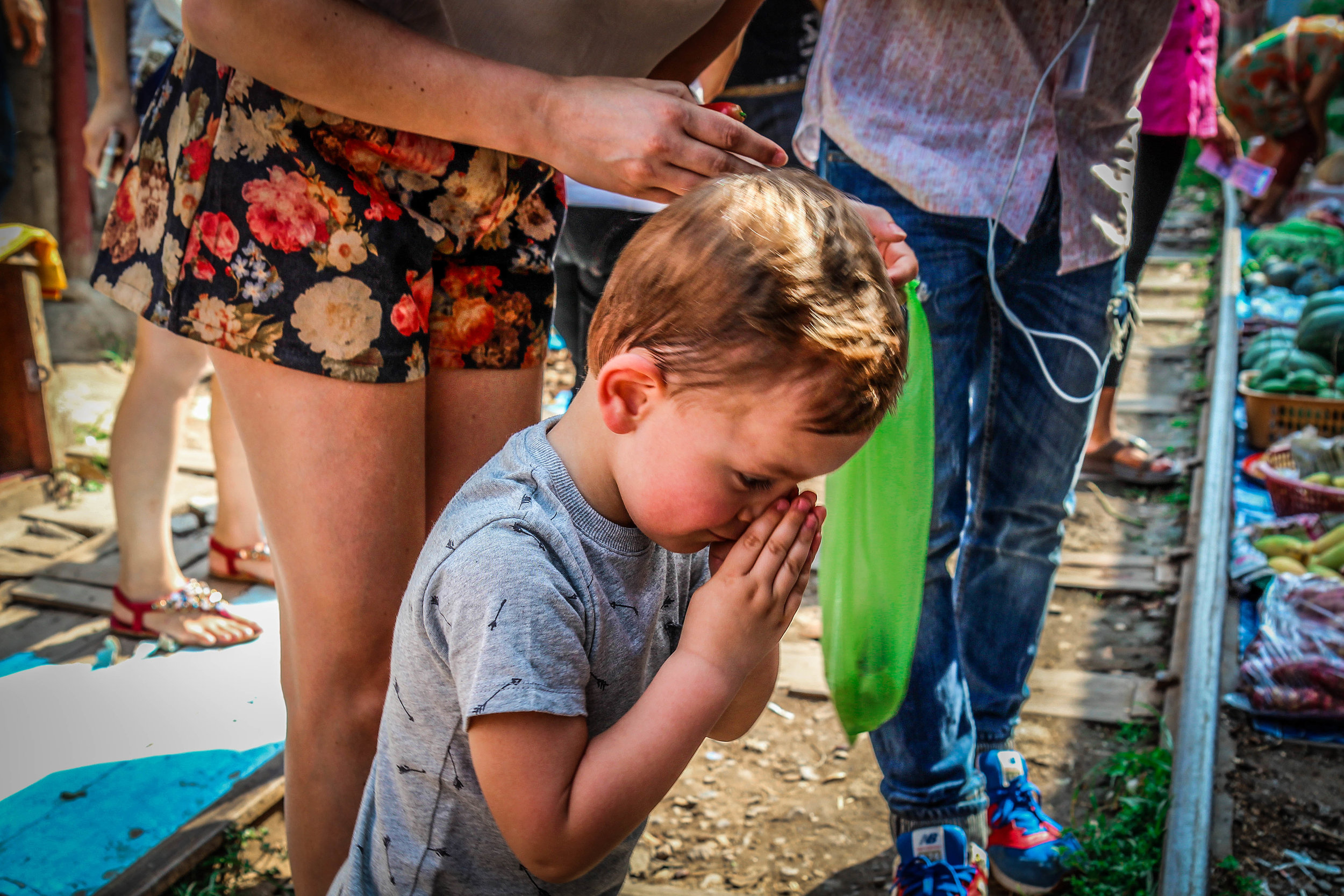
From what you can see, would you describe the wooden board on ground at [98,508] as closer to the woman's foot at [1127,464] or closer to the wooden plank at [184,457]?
the wooden plank at [184,457]

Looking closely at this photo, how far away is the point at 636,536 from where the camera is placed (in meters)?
1.28

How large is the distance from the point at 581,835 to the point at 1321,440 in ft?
13.9

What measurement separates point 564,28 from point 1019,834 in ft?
6.35

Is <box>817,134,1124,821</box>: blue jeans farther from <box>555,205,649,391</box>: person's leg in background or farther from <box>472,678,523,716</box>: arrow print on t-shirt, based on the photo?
<box>472,678,523,716</box>: arrow print on t-shirt

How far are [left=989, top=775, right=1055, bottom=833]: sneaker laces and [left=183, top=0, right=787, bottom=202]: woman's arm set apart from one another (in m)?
1.67

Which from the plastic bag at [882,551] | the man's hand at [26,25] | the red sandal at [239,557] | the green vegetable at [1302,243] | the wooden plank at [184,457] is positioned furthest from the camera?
the green vegetable at [1302,243]

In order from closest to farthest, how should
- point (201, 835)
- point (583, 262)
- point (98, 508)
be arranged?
point (201, 835), point (583, 262), point (98, 508)

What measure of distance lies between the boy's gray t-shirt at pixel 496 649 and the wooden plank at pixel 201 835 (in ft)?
2.83

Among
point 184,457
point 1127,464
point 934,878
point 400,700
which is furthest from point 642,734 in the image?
point 1127,464

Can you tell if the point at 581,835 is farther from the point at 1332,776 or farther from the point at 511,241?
the point at 1332,776

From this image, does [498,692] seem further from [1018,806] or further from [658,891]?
[1018,806]

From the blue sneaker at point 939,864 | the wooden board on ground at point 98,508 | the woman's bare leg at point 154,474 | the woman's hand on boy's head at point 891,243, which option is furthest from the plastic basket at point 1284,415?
the wooden board on ground at point 98,508

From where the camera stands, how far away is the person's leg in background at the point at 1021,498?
6.85 ft

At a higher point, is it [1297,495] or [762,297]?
[762,297]
